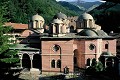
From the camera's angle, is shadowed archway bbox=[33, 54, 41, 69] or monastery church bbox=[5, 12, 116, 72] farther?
shadowed archway bbox=[33, 54, 41, 69]

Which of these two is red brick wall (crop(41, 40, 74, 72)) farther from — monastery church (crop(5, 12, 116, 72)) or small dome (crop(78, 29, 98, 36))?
small dome (crop(78, 29, 98, 36))

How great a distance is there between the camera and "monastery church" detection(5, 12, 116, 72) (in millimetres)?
29953

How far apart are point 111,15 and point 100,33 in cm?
3180

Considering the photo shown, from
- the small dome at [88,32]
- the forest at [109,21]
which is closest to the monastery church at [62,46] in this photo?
the small dome at [88,32]

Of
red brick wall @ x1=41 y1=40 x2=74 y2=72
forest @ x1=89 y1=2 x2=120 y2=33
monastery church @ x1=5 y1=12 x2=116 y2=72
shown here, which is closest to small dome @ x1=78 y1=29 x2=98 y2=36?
monastery church @ x1=5 y1=12 x2=116 y2=72

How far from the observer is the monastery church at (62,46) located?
30.0 metres

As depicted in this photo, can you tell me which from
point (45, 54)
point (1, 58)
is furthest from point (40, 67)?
point (1, 58)

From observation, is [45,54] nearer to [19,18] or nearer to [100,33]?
[100,33]

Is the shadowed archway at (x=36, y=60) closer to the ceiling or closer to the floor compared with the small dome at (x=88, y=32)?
closer to the floor

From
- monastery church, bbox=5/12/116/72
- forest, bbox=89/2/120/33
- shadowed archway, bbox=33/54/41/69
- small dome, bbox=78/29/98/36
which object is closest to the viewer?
monastery church, bbox=5/12/116/72

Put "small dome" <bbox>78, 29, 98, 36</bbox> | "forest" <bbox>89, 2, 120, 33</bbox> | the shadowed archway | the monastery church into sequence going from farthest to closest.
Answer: "forest" <bbox>89, 2, 120, 33</bbox>, the shadowed archway, "small dome" <bbox>78, 29, 98, 36</bbox>, the monastery church

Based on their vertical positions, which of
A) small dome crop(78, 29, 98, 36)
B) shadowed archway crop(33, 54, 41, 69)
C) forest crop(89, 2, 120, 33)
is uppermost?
forest crop(89, 2, 120, 33)

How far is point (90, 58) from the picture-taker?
3139 cm

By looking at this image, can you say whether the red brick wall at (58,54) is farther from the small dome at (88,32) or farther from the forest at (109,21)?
the forest at (109,21)
